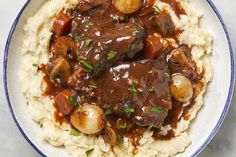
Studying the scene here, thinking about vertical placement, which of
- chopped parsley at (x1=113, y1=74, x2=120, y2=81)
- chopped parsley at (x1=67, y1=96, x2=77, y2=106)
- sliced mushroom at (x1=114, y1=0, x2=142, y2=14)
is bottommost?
chopped parsley at (x1=67, y1=96, x2=77, y2=106)

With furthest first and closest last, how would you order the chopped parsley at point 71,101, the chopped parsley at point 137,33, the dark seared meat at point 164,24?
the dark seared meat at point 164,24 < the chopped parsley at point 71,101 < the chopped parsley at point 137,33

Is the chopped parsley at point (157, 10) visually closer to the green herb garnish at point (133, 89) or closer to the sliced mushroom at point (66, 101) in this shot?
the green herb garnish at point (133, 89)

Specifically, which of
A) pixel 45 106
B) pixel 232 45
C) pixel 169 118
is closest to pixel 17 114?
pixel 45 106

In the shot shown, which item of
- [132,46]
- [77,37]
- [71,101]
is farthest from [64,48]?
[132,46]

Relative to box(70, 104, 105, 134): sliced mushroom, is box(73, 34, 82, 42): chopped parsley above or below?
above

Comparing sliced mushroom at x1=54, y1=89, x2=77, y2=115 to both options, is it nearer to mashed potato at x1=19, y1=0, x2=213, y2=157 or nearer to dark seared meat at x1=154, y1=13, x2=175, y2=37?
mashed potato at x1=19, y1=0, x2=213, y2=157

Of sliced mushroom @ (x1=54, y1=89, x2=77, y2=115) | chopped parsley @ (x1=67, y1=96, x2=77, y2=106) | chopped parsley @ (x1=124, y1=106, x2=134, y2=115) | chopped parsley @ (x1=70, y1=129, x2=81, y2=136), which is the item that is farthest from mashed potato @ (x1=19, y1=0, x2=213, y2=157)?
chopped parsley @ (x1=124, y1=106, x2=134, y2=115)

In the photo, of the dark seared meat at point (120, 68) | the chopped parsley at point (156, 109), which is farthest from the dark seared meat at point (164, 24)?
the chopped parsley at point (156, 109)
